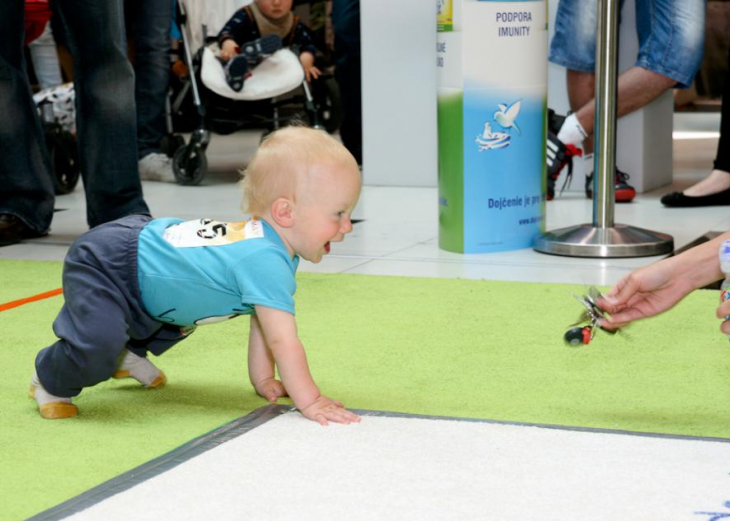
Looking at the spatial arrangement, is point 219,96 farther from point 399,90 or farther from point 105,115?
point 105,115

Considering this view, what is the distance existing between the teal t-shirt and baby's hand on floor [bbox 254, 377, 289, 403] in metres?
0.12

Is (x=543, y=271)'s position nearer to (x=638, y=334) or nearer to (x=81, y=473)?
(x=638, y=334)

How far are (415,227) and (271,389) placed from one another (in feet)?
5.92

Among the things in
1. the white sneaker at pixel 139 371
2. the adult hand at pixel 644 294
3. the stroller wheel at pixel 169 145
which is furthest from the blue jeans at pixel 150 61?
the adult hand at pixel 644 294

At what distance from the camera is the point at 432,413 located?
1.70 meters

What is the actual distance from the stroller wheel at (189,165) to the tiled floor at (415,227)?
0.18ft

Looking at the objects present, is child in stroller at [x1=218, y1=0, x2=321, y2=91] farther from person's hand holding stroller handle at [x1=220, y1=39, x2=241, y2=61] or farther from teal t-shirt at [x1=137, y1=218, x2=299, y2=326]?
teal t-shirt at [x1=137, y1=218, x2=299, y2=326]

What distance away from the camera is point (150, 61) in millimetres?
4941

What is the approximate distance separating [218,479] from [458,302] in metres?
1.13

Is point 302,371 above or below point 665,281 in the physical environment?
below

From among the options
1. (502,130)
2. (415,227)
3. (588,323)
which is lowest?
(415,227)

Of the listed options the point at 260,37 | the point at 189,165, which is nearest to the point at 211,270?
the point at 189,165

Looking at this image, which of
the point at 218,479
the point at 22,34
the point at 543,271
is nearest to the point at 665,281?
the point at 218,479

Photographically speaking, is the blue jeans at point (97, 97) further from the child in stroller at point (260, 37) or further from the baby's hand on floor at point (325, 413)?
the baby's hand on floor at point (325, 413)
